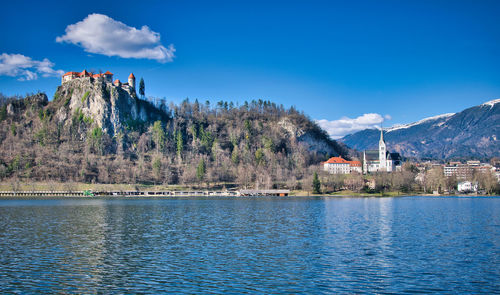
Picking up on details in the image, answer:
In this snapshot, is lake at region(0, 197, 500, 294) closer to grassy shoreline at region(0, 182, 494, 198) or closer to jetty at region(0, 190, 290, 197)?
grassy shoreline at region(0, 182, 494, 198)

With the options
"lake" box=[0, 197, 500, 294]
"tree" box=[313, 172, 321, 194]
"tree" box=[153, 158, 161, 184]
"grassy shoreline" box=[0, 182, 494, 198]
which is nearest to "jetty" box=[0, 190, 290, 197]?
"grassy shoreline" box=[0, 182, 494, 198]

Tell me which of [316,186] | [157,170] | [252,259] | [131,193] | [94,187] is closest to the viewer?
[252,259]

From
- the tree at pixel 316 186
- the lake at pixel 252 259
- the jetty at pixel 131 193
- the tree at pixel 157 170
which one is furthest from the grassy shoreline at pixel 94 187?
the lake at pixel 252 259

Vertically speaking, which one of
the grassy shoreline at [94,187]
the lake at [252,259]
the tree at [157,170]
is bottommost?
the lake at [252,259]

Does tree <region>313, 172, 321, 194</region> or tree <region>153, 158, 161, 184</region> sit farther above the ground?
tree <region>153, 158, 161, 184</region>

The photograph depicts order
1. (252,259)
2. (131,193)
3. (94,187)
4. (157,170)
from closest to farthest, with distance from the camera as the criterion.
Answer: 1. (252,259)
2. (131,193)
3. (94,187)
4. (157,170)

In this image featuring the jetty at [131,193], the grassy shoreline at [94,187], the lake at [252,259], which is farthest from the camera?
the jetty at [131,193]

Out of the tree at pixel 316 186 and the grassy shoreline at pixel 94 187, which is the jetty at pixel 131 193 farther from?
the tree at pixel 316 186

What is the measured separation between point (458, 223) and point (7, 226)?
5885 cm

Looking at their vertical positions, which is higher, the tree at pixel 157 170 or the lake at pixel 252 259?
the tree at pixel 157 170

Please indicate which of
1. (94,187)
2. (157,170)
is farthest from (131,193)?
(157,170)

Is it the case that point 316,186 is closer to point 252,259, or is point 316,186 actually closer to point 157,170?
point 157,170

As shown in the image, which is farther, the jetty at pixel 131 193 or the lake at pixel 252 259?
the jetty at pixel 131 193

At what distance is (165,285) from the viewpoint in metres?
23.7
